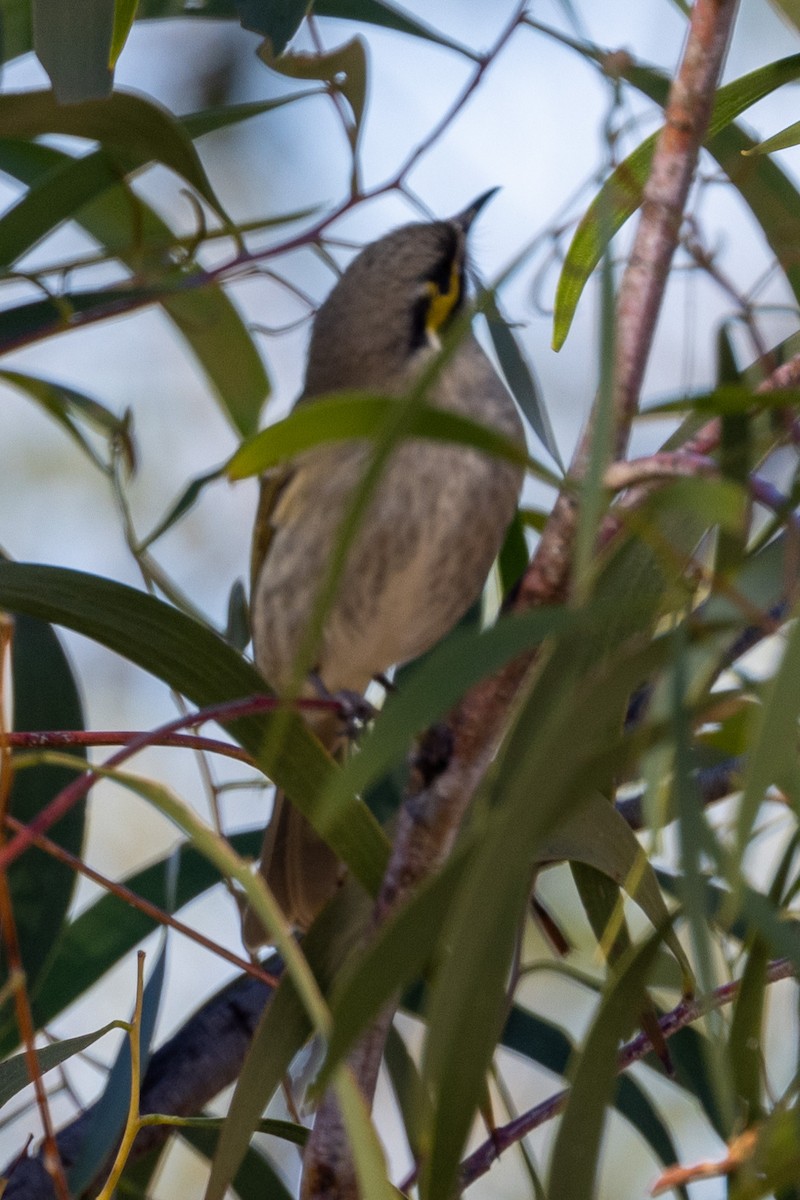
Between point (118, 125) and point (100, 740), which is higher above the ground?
point (118, 125)

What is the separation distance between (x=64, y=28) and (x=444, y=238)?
0.88 meters

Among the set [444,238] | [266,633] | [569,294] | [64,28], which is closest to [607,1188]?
[266,633]

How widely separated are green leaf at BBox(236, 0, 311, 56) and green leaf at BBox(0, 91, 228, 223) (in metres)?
0.16

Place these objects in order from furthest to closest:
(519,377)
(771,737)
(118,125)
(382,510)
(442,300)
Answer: (442,300), (382,510), (519,377), (118,125), (771,737)

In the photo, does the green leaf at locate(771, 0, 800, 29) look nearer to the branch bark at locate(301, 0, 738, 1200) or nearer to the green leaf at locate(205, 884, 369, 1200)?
the branch bark at locate(301, 0, 738, 1200)

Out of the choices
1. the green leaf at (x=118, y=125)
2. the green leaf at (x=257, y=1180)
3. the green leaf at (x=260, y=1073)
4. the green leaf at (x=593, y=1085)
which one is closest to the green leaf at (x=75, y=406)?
the green leaf at (x=118, y=125)

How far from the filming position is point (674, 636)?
65 centimetres

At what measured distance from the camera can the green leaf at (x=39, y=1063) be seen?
1.12 m

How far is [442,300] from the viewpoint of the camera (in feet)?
6.52

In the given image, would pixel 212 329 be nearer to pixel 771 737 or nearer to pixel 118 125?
pixel 118 125

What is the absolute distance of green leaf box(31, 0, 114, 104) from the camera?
1.15 m

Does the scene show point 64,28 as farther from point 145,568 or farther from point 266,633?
point 266,633

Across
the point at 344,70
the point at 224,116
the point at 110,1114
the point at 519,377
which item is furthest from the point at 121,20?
the point at 110,1114

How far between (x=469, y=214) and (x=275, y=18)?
0.83 metres
